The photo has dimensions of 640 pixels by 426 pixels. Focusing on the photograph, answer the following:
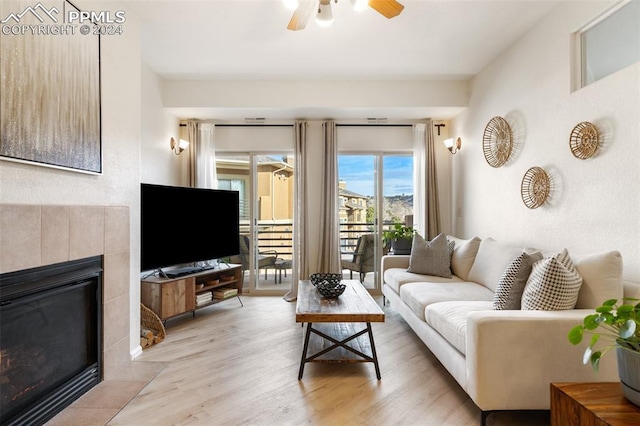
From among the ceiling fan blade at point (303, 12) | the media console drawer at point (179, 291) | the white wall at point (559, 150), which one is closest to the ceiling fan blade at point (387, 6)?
the ceiling fan blade at point (303, 12)

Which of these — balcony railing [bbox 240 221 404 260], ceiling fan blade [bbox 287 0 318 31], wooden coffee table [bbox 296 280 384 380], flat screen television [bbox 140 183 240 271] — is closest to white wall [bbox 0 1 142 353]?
flat screen television [bbox 140 183 240 271]

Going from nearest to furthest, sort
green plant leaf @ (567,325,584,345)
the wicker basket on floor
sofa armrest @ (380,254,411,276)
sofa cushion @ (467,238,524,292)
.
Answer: green plant leaf @ (567,325,584,345) → sofa cushion @ (467,238,524,292) → the wicker basket on floor → sofa armrest @ (380,254,411,276)

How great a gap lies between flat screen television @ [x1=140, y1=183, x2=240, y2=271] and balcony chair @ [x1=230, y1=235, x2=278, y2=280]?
54cm

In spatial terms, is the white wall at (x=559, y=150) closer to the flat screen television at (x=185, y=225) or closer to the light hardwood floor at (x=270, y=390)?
the light hardwood floor at (x=270, y=390)

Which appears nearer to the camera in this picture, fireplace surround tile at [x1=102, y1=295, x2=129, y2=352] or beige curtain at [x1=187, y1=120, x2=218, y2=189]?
fireplace surround tile at [x1=102, y1=295, x2=129, y2=352]

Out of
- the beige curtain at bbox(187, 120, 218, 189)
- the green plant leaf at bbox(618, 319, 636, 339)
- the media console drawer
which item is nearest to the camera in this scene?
the green plant leaf at bbox(618, 319, 636, 339)

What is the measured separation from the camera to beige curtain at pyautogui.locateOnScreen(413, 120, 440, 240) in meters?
4.55

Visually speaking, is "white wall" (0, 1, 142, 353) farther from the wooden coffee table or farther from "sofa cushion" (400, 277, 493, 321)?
"sofa cushion" (400, 277, 493, 321)

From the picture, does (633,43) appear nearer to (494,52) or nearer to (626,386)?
(494,52)

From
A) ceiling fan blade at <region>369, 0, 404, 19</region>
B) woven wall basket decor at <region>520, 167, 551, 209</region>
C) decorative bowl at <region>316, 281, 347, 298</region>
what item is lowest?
decorative bowl at <region>316, 281, 347, 298</region>

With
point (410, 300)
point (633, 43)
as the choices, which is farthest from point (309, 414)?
point (633, 43)

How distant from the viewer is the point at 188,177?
4.50 m

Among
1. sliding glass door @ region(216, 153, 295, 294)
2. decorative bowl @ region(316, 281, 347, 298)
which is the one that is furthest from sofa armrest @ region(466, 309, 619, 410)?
sliding glass door @ region(216, 153, 295, 294)

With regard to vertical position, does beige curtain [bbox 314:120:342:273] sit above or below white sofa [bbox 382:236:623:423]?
above
